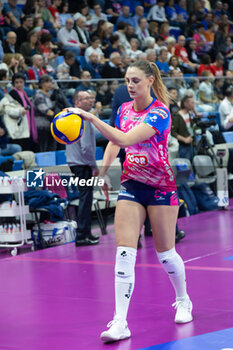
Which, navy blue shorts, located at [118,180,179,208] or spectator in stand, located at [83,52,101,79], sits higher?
spectator in stand, located at [83,52,101,79]

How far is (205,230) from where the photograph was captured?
346 inches

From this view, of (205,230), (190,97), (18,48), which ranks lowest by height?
(205,230)

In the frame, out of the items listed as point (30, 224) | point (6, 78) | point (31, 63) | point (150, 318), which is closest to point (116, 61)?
point (31, 63)

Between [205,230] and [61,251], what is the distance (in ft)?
6.80

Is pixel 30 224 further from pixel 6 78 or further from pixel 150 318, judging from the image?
pixel 150 318

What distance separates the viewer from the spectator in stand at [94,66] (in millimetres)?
12818

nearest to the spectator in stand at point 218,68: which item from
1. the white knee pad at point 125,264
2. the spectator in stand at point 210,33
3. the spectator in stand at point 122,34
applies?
the spectator in stand at point 122,34

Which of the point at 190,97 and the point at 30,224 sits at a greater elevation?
the point at 190,97

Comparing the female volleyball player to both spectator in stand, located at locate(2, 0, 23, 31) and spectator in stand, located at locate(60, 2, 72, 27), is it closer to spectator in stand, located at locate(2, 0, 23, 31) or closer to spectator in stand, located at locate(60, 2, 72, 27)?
spectator in stand, located at locate(2, 0, 23, 31)

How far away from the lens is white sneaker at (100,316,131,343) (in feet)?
Answer: 13.6

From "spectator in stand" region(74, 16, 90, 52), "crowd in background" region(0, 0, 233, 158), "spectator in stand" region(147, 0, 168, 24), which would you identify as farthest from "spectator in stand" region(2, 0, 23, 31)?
"spectator in stand" region(147, 0, 168, 24)

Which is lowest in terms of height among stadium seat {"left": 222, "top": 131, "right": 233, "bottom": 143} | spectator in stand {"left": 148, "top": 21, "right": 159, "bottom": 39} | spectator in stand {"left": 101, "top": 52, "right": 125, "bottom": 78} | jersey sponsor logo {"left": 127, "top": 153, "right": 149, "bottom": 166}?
stadium seat {"left": 222, "top": 131, "right": 233, "bottom": 143}

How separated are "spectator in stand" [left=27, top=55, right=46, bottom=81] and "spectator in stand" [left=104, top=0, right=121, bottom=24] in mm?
6119

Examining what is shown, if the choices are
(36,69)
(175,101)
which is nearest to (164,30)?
(36,69)
